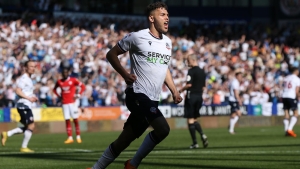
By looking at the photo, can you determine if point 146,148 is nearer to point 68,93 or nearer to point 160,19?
point 160,19

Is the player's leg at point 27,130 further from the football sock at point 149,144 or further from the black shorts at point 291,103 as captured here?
the black shorts at point 291,103

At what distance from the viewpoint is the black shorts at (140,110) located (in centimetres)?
1020

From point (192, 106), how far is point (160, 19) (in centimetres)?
936

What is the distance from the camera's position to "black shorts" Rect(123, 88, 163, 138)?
10.2m

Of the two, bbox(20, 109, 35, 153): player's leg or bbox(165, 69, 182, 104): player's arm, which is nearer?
bbox(165, 69, 182, 104): player's arm

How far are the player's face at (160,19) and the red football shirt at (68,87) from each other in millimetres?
13770

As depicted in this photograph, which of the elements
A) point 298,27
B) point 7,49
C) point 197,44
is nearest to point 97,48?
point 7,49

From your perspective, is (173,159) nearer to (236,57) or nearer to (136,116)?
(136,116)

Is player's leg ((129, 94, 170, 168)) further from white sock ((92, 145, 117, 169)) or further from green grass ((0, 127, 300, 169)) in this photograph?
green grass ((0, 127, 300, 169))

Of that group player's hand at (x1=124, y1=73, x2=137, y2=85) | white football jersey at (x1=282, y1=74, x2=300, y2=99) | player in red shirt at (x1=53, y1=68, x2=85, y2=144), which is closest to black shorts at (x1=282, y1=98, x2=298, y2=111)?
white football jersey at (x1=282, y1=74, x2=300, y2=99)

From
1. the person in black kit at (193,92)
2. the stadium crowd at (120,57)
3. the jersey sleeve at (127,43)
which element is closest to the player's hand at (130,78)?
the jersey sleeve at (127,43)

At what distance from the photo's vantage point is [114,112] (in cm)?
3438

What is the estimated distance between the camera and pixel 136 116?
10336 mm

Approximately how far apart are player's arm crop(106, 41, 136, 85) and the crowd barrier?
21261 millimetres
